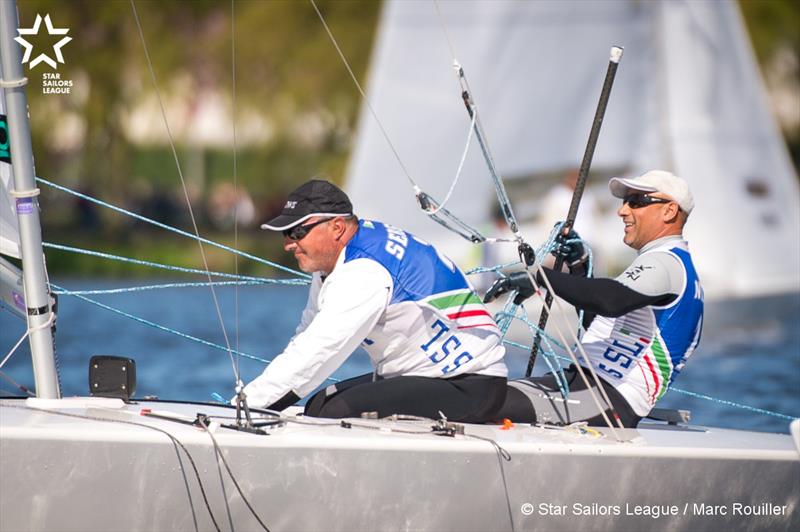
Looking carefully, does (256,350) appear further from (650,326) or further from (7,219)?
(650,326)

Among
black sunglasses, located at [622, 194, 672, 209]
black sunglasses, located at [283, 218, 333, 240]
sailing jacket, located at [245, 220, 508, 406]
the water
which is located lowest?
the water

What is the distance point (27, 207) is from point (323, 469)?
44.6 inches

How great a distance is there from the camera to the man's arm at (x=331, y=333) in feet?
12.0

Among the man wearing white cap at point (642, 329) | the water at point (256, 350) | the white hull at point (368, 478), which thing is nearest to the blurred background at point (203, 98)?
the water at point (256, 350)

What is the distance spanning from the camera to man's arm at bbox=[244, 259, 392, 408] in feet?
12.0

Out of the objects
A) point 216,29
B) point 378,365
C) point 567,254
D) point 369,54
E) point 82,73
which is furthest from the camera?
point 216,29

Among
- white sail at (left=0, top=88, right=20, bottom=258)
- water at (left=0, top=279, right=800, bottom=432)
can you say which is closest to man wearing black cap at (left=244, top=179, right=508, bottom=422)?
white sail at (left=0, top=88, right=20, bottom=258)

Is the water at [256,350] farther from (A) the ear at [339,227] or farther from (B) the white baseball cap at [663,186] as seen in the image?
(A) the ear at [339,227]

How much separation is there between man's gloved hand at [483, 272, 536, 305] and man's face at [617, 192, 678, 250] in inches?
14.8

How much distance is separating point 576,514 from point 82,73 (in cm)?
1724

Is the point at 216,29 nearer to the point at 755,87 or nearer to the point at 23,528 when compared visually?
the point at 755,87

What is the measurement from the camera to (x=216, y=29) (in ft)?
77.5

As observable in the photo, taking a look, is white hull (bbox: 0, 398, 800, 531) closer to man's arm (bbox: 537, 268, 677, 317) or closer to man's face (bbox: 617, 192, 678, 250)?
man's arm (bbox: 537, 268, 677, 317)

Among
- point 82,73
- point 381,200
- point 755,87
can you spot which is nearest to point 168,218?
point 82,73
